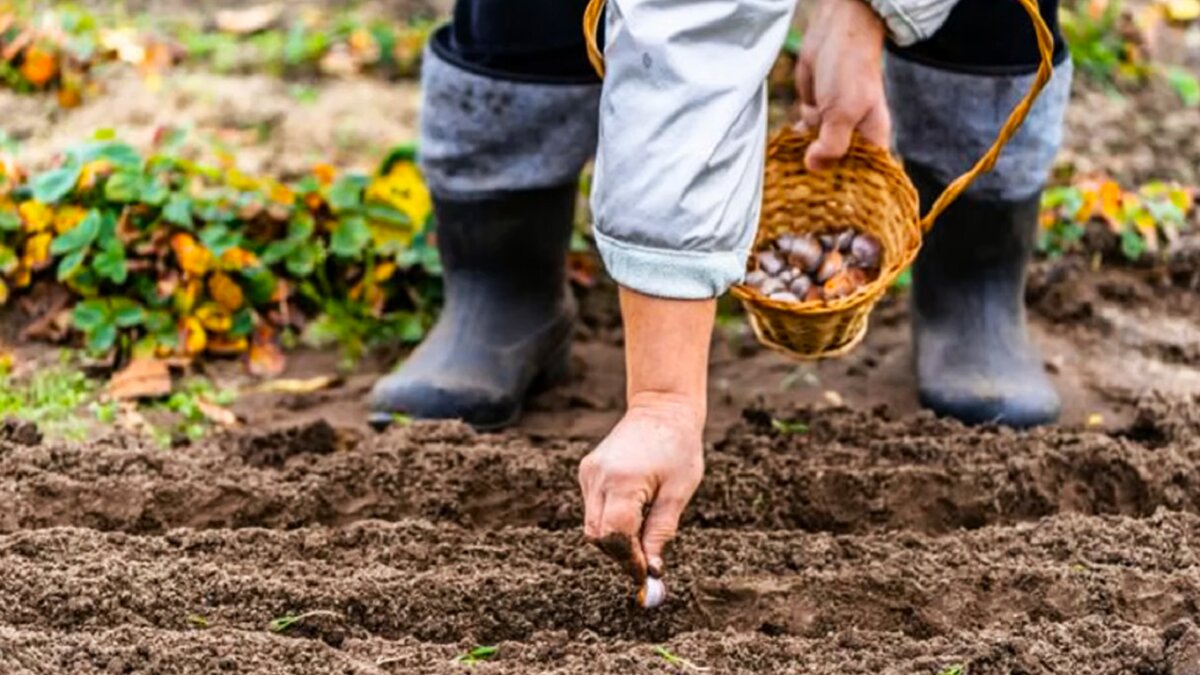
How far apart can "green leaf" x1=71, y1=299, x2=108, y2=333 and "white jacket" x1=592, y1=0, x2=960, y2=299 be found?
153cm

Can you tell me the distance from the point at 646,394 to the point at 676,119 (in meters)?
0.32

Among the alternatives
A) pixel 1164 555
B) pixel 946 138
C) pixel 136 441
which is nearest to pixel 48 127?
pixel 136 441

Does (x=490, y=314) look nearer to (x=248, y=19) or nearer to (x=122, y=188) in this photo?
(x=122, y=188)

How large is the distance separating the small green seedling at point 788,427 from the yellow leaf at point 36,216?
1383mm

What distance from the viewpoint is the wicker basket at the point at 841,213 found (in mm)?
2627

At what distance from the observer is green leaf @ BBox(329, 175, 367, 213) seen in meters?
3.66

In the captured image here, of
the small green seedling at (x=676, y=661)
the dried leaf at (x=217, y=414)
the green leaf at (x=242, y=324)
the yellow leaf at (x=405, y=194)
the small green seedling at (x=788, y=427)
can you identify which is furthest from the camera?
the yellow leaf at (x=405, y=194)

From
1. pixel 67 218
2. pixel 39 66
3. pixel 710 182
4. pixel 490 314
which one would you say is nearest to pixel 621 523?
pixel 710 182

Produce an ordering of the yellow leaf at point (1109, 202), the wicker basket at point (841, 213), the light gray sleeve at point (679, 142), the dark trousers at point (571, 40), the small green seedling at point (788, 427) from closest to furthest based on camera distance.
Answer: the light gray sleeve at point (679, 142), the wicker basket at point (841, 213), the dark trousers at point (571, 40), the small green seedling at point (788, 427), the yellow leaf at point (1109, 202)

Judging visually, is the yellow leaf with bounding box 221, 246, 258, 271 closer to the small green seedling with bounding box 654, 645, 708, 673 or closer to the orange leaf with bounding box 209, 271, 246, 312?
the orange leaf with bounding box 209, 271, 246, 312

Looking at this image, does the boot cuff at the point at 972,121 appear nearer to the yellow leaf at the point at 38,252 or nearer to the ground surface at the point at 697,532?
the ground surface at the point at 697,532

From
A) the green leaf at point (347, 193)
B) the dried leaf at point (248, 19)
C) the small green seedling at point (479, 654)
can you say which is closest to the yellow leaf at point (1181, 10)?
the dried leaf at point (248, 19)

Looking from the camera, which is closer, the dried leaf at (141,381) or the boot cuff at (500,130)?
the boot cuff at (500,130)

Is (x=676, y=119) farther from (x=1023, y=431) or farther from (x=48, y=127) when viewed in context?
(x=48, y=127)
